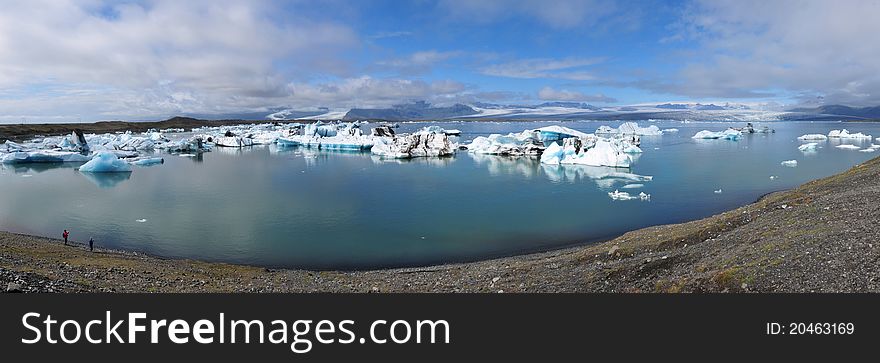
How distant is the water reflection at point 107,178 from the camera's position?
2930cm

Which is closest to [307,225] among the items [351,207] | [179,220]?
[351,207]

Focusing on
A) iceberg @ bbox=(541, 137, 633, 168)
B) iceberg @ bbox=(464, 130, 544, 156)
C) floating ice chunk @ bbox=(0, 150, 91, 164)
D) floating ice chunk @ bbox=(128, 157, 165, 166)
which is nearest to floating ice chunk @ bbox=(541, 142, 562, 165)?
iceberg @ bbox=(541, 137, 633, 168)

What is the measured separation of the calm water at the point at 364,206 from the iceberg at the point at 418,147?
720cm

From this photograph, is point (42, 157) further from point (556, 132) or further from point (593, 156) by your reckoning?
point (556, 132)

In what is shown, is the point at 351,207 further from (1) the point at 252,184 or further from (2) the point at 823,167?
(2) the point at 823,167

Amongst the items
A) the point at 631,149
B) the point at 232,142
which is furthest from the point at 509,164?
the point at 232,142

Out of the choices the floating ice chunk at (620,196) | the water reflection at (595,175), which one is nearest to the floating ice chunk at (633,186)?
the water reflection at (595,175)

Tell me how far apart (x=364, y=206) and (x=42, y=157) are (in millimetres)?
35415

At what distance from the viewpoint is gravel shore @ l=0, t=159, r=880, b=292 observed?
6598 millimetres

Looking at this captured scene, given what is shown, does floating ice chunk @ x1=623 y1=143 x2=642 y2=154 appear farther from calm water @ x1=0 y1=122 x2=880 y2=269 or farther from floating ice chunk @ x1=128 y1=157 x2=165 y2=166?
floating ice chunk @ x1=128 y1=157 x2=165 y2=166

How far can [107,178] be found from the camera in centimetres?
3178

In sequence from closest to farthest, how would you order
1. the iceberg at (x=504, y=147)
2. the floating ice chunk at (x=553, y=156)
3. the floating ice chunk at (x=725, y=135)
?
the floating ice chunk at (x=553, y=156), the iceberg at (x=504, y=147), the floating ice chunk at (x=725, y=135)

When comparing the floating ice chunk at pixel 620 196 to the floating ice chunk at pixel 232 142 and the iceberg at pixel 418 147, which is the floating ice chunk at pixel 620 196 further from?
the floating ice chunk at pixel 232 142

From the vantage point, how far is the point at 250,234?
671 inches
